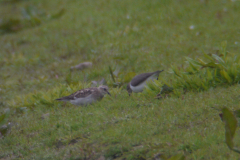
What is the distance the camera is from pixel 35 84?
355 inches

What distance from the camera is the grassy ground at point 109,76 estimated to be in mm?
4695

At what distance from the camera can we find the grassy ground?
4695mm

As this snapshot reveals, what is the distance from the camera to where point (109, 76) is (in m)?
8.05

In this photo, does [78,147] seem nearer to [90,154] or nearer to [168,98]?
[90,154]

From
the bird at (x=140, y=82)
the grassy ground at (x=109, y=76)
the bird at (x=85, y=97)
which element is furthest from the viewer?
the bird at (x=140, y=82)

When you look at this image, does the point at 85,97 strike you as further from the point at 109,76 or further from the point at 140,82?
the point at 109,76

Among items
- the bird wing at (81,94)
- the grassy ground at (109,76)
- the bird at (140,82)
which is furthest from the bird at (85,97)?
the bird at (140,82)

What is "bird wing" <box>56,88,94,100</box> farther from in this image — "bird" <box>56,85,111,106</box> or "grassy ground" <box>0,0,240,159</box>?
"grassy ground" <box>0,0,240,159</box>

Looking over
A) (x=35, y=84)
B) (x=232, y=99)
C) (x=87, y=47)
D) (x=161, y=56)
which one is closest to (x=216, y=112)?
(x=232, y=99)

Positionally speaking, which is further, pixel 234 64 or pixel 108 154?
pixel 234 64

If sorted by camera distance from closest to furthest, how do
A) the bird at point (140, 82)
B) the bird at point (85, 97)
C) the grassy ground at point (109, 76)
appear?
the grassy ground at point (109, 76)
the bird at point (85, 97)
the bird at point (140, 82)

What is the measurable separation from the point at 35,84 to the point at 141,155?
18.0 feet

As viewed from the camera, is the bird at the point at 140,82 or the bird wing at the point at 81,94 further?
the bird at the point at 140,82

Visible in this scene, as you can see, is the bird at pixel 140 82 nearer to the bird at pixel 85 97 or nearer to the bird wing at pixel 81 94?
the bird at pixel 85 97
